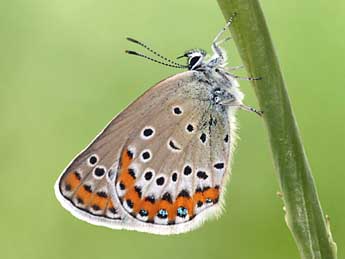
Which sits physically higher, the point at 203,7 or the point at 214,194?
the point at 203,7

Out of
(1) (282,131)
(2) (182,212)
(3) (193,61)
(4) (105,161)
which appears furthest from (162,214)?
(1) (282,131)

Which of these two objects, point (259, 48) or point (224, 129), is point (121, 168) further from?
point (259, 48)

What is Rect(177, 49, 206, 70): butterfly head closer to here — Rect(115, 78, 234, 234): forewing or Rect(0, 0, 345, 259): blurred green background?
Rect(115, 78, 234, 234): forewing

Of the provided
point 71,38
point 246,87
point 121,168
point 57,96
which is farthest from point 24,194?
point 121,168

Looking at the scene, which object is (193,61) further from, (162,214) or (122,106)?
(122,106)

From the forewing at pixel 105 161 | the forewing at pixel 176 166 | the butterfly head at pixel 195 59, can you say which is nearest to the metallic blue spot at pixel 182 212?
the forewing at pixel 176 166

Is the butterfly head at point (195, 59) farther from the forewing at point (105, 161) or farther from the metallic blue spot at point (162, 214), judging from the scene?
the metallic blue spot at point (162, 214)
